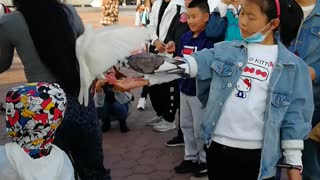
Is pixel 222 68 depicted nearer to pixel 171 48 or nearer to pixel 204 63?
pixel 204 63

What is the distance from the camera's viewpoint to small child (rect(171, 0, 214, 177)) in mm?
3709

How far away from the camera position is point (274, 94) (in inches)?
84.8

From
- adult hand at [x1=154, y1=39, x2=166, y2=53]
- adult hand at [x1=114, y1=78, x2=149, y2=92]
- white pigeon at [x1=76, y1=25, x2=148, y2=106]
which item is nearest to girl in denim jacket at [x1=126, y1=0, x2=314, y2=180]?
adult hand at [x1=114, y1=78, x2=149, y2=92]

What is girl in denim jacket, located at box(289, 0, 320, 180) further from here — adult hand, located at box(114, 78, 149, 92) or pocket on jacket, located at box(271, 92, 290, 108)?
adult hand, located at box(114, 78, 149, 92)

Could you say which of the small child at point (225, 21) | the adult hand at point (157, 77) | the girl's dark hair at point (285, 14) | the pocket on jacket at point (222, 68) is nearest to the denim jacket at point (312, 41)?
the girl's dark hair at point (285, 14)

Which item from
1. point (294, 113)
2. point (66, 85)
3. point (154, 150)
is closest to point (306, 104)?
point (294, 113)

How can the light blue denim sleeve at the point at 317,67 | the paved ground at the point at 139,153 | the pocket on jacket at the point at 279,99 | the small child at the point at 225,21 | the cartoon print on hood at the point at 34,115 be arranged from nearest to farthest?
the cartoon print on hood at the point at 34,115 < the pocket on jacket at the point at 279,99 < the light blue denim sleeve at the point at 317,67 < the small child at the point at 225,21 < the paved ground at the point at 139,153

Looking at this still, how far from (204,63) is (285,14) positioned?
48 cm

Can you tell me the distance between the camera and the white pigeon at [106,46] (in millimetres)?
1855

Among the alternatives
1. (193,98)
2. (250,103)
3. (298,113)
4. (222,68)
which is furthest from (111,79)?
(193,98)

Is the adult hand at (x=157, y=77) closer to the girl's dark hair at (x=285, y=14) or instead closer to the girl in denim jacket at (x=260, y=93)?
the girl in denim jacket at (x=260, y=93)

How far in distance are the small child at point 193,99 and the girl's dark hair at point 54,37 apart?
1447mm

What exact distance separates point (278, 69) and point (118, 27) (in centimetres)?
82

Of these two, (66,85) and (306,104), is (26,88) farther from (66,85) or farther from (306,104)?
(306,104)
